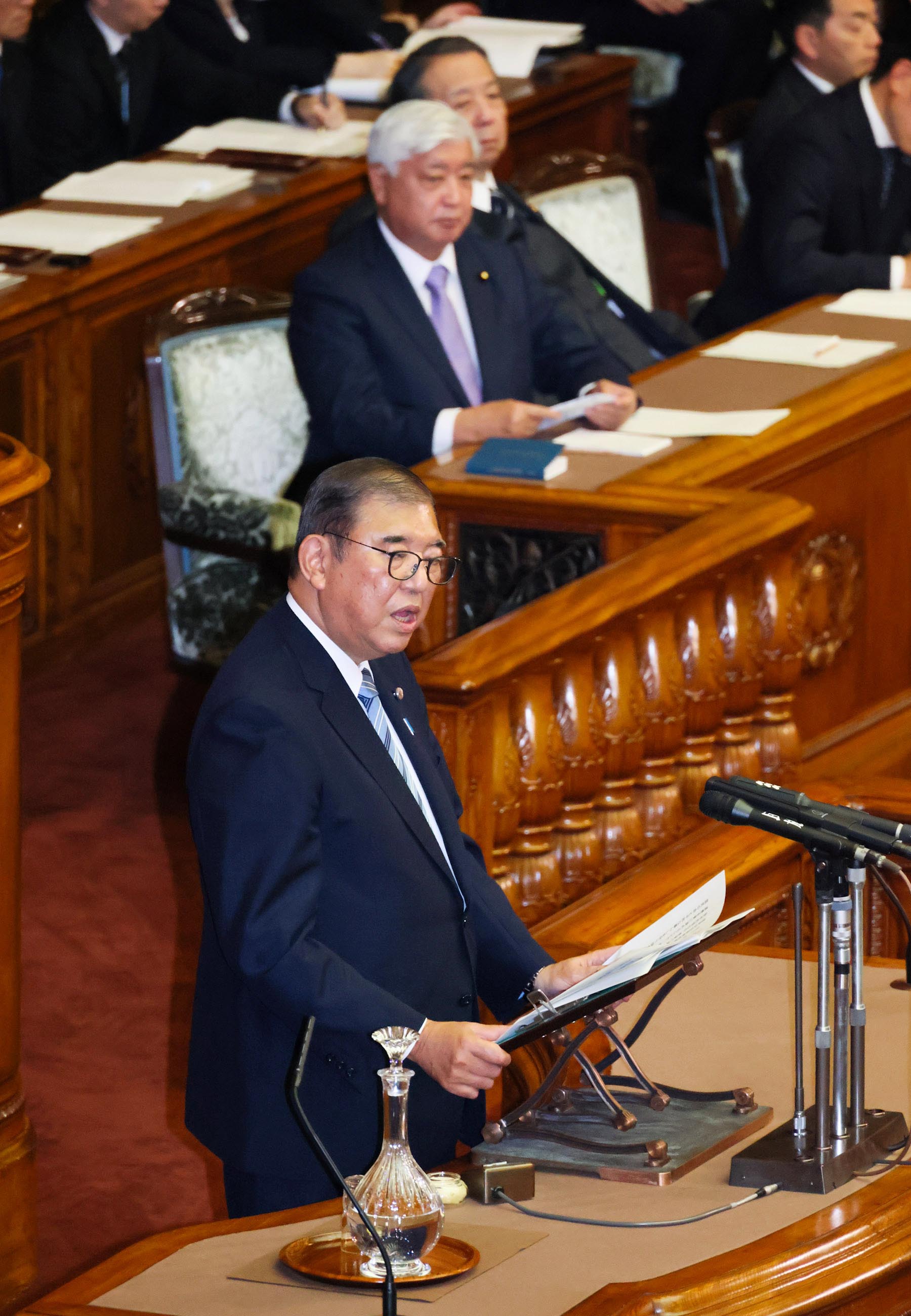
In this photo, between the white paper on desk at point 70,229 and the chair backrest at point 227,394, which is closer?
the chair backrest at point 227,394

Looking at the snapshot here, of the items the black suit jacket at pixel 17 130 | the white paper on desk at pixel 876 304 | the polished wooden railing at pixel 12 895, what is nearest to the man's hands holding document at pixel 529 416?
the white paper on desk at pixel 876 304

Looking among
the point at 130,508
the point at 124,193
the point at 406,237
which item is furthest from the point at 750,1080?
the point at 124,193

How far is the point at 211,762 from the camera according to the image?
2.39 meters

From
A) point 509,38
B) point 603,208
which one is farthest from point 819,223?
point 509,38

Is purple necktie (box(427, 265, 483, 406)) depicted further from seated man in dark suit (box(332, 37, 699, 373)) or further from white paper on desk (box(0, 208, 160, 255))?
white paper on desk (box(0, 208, 160, 255))

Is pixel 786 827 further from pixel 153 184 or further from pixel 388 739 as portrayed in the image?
pixel 153 184

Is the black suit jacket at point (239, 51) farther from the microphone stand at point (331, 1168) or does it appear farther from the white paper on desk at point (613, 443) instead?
the microphone stand at point (331, 1168)

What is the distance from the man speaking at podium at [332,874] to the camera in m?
2.33

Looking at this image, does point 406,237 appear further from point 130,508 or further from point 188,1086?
point 188,1086

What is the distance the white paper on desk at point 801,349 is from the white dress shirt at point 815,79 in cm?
170

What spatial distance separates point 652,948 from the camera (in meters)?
2.11

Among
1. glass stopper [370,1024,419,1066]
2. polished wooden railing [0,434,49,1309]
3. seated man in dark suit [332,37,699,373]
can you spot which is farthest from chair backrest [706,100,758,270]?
glass stopper [370,1024,419,1066]

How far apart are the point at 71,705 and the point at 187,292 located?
4.27 ft

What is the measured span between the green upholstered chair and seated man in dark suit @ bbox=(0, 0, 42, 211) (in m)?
1.64
